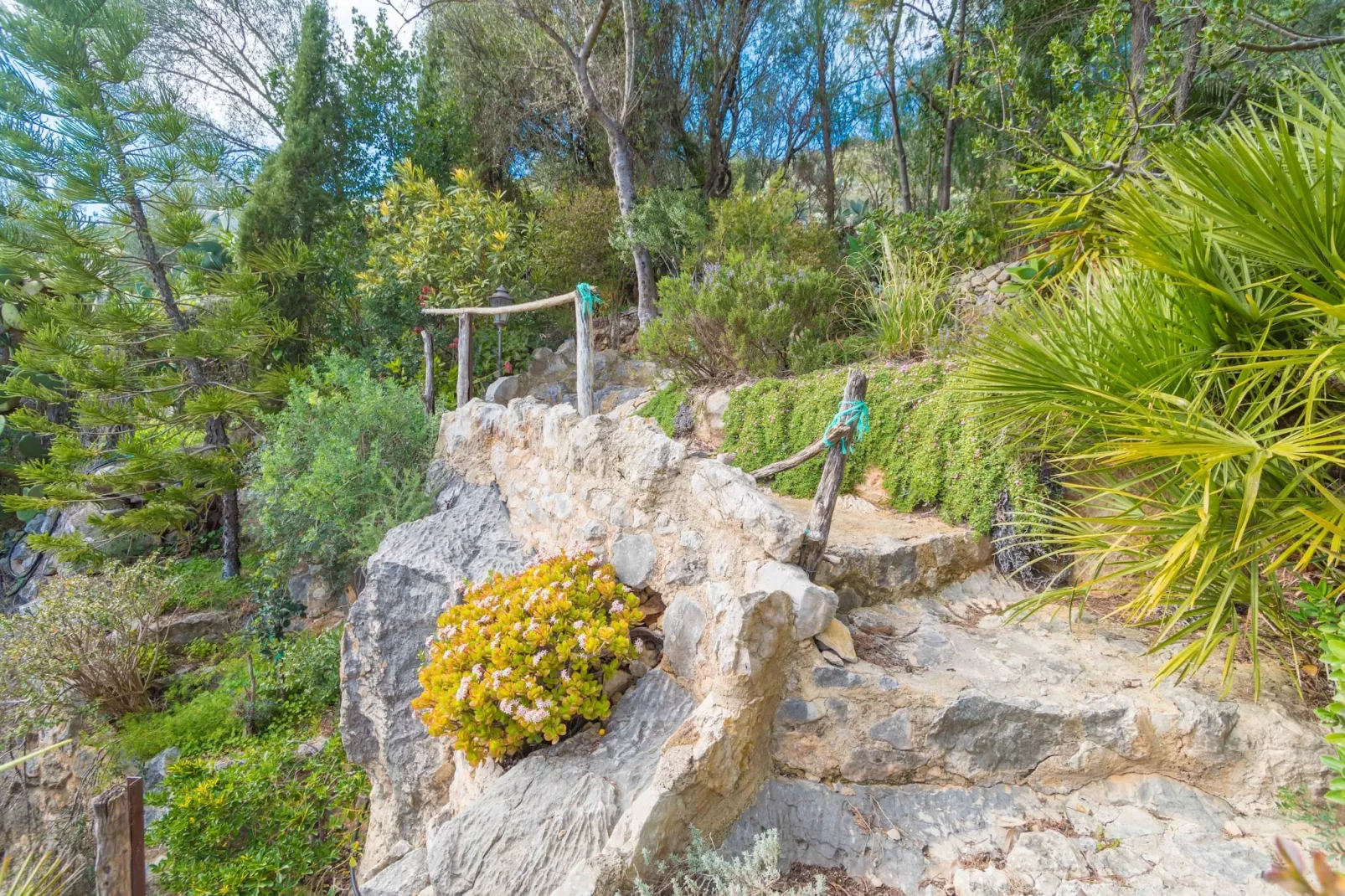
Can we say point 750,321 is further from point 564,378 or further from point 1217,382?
point 564,378

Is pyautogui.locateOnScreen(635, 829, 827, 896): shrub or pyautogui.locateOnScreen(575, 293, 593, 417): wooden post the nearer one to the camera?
pyautogui.locateOnScreen(635, 829, 827, 896): shrub

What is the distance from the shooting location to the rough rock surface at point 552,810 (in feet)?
7.13

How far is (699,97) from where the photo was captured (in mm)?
9688

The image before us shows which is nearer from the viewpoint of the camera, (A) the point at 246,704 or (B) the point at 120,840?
(B) the point at 120,840

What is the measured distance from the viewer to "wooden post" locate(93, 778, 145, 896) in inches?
88.4

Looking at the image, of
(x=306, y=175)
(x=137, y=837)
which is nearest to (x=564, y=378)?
(x=306, y=175)

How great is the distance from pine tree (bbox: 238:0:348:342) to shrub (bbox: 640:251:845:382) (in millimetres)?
5302

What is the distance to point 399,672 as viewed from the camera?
3.70 metres

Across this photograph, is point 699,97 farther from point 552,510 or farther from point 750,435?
point 552,510

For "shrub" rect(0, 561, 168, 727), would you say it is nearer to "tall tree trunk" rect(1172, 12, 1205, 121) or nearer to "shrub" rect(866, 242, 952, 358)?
"shrub" rect(866, 242, 952, 358)

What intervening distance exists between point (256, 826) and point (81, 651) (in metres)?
2.76

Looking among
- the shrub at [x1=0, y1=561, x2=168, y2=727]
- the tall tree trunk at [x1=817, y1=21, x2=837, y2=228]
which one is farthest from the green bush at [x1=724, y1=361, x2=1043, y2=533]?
the tall tree trunk at [x1=817, y1=21, x2=837, y2=228]

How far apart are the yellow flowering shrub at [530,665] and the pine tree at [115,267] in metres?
5.08

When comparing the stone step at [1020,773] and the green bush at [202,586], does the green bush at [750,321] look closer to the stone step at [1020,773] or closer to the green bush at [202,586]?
the stone step at [1020,773]
